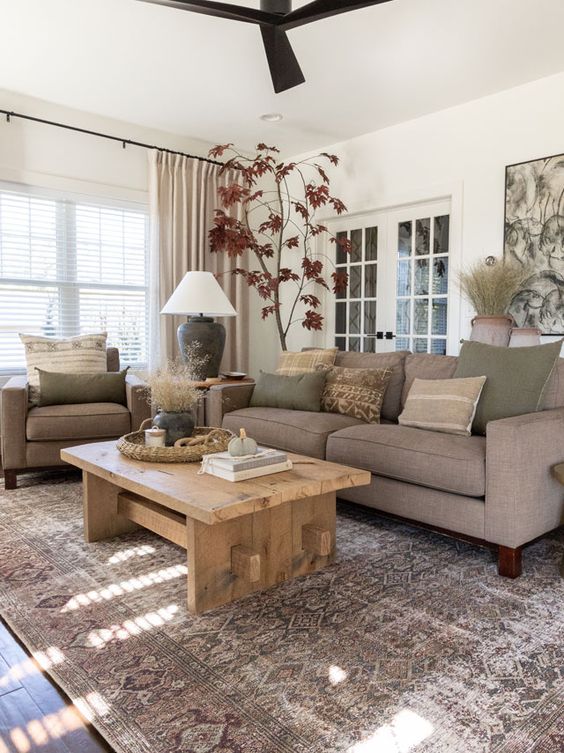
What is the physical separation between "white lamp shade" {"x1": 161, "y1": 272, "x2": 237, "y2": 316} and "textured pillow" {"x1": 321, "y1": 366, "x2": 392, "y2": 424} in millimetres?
1061

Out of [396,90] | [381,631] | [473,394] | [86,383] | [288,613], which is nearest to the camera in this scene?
[381,631]

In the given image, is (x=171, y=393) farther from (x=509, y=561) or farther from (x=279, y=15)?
(x=279, y=15)

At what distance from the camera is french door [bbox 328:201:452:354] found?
463 cm

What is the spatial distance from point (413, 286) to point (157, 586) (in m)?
3.47

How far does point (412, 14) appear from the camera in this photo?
308cm

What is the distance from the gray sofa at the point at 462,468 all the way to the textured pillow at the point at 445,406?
0.10 metres

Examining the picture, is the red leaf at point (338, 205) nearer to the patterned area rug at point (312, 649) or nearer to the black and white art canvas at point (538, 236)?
the black and white art canvas at point (538, 236)

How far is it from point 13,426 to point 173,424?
1.40 metres

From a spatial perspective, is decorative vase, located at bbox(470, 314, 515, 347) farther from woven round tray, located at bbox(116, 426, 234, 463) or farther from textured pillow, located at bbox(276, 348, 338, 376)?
woven round tray, located at bbox(116, 426, 234, 463)

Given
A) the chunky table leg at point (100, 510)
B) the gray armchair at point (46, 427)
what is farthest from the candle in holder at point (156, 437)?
the gray armchair at point (46, 427)

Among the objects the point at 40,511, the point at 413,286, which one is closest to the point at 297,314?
the point at 413,286

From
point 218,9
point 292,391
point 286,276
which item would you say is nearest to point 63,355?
point 292,391

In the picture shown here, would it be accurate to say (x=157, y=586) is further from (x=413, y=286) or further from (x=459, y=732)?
(x=413, y=286)

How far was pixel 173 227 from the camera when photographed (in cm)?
504
